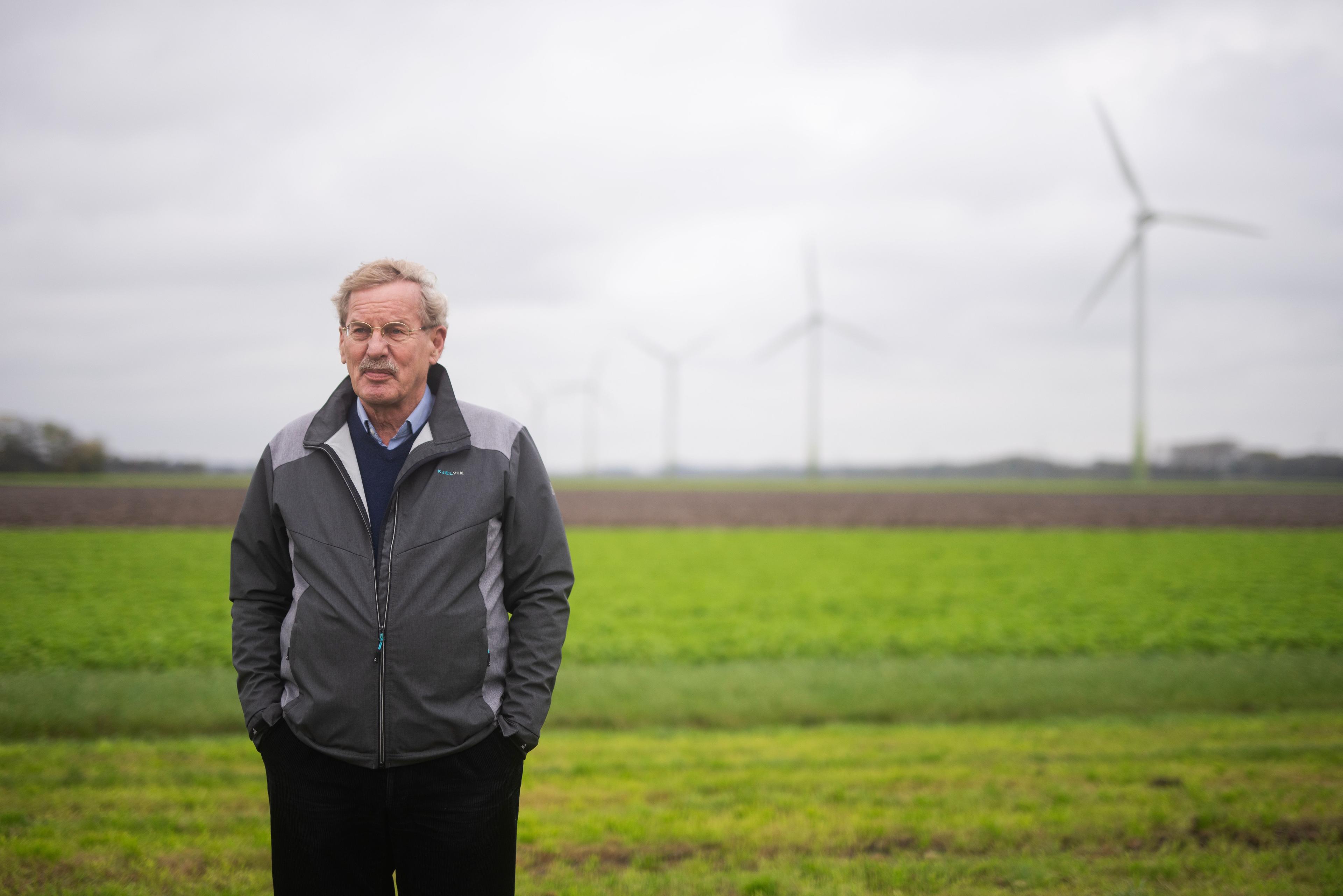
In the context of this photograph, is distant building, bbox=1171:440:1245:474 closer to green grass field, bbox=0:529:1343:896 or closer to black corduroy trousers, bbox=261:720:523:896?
green grass field, bbox=0:529:1343:896

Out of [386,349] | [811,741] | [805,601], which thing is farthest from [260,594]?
[805,601]

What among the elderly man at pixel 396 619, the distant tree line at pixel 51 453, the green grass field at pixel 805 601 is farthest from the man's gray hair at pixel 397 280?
the distant tree line at pixel 51 453

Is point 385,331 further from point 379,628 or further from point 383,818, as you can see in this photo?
point 383,818

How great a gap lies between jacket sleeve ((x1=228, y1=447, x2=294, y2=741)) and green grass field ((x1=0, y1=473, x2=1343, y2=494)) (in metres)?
59.3

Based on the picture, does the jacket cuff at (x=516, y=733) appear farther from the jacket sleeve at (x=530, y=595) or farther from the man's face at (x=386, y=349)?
the man's face at (x=386, y=349)

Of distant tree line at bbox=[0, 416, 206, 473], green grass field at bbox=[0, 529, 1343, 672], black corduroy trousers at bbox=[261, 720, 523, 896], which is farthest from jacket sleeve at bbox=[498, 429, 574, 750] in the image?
distant tree line at bbox=[0, 416, 206, 473]

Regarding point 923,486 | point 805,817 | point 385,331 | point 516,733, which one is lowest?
point 923,486

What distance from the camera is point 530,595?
3.15 metres

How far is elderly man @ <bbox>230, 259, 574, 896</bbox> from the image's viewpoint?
2926mm

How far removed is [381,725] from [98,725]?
8573mm

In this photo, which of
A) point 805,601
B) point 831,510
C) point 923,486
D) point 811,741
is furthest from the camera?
point 923,486

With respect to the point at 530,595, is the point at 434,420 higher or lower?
higher

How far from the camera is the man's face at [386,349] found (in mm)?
3078

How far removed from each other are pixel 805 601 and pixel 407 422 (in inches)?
675
